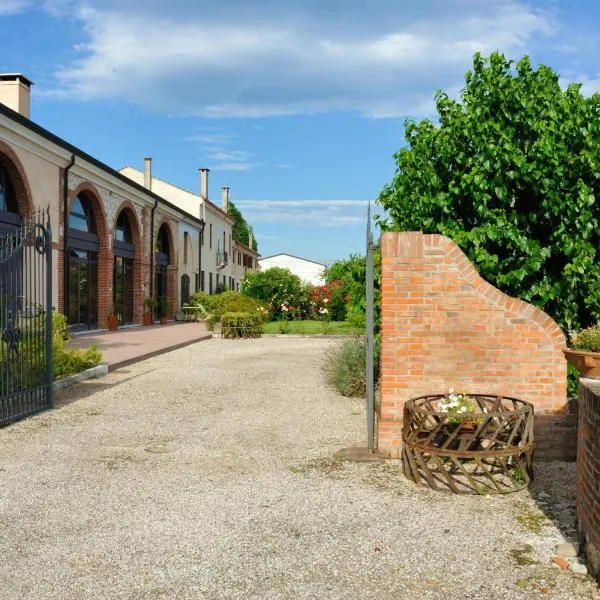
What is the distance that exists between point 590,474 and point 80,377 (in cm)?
931

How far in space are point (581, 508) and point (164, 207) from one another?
90.0 feet

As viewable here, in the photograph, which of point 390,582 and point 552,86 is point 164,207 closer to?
point 552,86

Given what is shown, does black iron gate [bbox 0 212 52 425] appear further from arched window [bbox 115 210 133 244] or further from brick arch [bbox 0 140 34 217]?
arched window [bbox 115 210 133 244]

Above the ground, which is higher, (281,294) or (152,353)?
(281,294)

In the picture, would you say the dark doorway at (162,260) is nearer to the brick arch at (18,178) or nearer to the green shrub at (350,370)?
the brick arch at (18,178)

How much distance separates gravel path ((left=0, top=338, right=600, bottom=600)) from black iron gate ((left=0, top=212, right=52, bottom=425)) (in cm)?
54

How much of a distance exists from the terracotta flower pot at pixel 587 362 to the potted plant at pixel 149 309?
916 inches

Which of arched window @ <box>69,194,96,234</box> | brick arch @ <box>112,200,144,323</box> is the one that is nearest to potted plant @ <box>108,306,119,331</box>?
arched window @ <box>69,194,96,234</box>

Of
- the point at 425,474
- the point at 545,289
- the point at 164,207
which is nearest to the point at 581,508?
the point at 425,474

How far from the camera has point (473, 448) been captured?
5.91m

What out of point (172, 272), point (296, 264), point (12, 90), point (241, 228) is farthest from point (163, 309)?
point (296, 264)

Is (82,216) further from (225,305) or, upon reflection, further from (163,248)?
(163,248)

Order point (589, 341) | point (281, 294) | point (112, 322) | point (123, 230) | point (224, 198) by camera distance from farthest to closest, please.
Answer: point (224, 198)
point (281, 294)
point (123, 230)
point (112, 322)
point (589, 341)

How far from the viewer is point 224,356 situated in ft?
53.2
